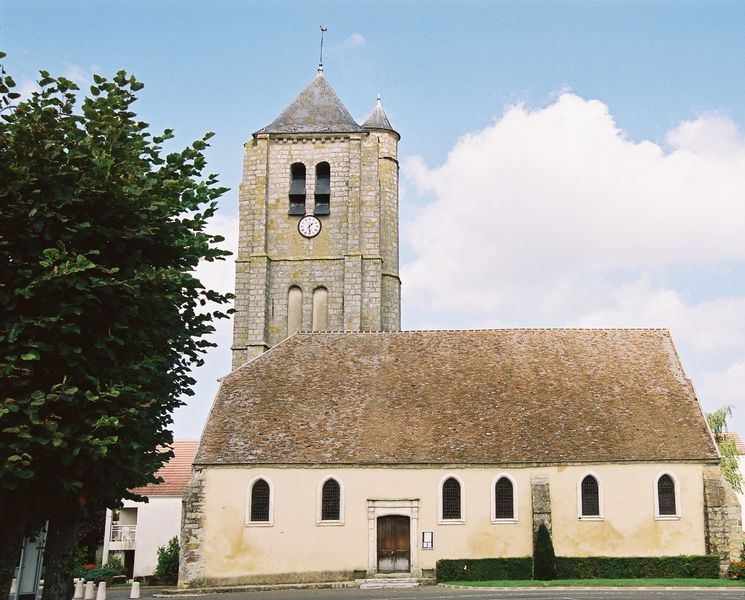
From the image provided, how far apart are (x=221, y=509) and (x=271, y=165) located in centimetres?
2050

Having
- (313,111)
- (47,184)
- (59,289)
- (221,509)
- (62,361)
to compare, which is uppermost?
(313,111)

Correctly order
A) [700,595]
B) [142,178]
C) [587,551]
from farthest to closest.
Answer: [587,551]
[700,595]
[142,178]

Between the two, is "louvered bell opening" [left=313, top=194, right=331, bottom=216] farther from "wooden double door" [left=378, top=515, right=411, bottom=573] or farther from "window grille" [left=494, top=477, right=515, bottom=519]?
"window grille" [left=494, top=477, right=515, bottom=519]

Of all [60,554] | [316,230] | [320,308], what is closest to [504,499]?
[320,308]

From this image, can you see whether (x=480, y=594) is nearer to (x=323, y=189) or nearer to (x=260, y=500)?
(x=260, y=500)

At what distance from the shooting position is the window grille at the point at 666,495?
27.7 metres

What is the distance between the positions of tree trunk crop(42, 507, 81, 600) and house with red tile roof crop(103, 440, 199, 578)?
24.9 metres

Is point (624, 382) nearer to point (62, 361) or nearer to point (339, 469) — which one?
Answer: point (339, 469)

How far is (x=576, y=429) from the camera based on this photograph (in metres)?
28.7

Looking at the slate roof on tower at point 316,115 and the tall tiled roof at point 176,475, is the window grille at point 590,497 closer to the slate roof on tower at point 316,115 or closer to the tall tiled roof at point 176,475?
the tall tiled roof at point 176,475

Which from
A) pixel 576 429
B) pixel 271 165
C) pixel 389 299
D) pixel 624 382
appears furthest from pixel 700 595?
pixel 271 165

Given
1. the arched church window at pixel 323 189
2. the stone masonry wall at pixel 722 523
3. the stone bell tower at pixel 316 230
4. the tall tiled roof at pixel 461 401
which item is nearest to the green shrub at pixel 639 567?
the stone masonry wall at pixel 722 523

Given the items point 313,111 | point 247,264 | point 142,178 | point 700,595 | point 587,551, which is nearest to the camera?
point 142,178

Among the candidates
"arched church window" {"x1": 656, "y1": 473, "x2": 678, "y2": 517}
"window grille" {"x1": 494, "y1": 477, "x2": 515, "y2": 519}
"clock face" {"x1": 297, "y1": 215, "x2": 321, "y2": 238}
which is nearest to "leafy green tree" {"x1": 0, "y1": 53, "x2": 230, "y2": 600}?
"window grille" {"x1": 494, "y1": 477, "x2": 515, "y2": 519}
